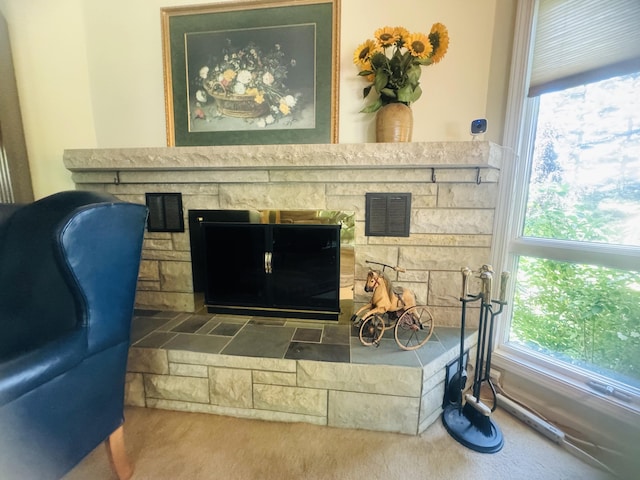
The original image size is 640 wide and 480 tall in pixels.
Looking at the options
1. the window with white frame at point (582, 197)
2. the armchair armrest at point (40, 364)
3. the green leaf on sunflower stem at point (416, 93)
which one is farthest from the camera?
the green leaf on sunflower stem at point (416, 93)

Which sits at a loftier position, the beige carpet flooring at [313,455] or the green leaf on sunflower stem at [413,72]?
the green leaf on sunflower stem at [413,72]

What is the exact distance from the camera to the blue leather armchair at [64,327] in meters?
0.70

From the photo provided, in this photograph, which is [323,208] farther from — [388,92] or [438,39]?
[438,39]

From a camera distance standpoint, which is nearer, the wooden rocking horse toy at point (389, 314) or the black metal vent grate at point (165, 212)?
the wooden rocking horse toy at point (389, 314)

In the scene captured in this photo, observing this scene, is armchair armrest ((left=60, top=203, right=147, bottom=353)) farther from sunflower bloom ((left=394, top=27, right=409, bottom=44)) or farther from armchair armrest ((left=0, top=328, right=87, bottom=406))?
sunflower bloom ((left=394, top=27, right=409, bottom=44))

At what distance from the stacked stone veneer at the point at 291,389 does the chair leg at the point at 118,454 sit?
0.35 meters

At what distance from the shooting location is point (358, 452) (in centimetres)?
116

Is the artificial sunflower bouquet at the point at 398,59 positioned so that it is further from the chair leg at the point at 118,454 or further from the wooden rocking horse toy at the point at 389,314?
the chair leg at the point at 118,454

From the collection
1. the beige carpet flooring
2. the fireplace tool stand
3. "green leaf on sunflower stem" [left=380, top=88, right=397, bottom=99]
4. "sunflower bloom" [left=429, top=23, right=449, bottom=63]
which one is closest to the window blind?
"sunflower bloom" [left=429, top=23, right=449, bottom=63]

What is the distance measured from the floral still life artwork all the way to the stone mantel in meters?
0.26

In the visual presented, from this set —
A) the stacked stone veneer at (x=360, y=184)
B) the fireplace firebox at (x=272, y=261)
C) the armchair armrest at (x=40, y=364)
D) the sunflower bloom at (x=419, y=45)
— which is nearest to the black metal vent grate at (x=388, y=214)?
the stacked stone veneer at (x=360, y=184)

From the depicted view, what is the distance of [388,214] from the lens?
154 cm

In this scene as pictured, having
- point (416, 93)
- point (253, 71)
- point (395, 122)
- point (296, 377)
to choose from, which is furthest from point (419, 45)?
point (296, 377)

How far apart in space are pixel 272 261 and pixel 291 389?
0.74m
